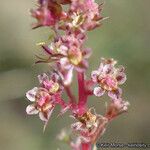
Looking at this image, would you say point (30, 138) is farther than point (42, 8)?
Yes

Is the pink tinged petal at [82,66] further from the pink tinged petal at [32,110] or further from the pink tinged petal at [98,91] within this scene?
the pink tinged petal at [32,110]

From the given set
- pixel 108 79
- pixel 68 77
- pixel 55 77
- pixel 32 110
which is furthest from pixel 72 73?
pixel 32 110

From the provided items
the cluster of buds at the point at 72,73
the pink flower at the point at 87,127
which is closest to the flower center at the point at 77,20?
the cluster of buds at the point at 72,73

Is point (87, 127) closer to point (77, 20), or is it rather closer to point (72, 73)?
point (72, 73)

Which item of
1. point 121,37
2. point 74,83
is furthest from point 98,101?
point 121,37

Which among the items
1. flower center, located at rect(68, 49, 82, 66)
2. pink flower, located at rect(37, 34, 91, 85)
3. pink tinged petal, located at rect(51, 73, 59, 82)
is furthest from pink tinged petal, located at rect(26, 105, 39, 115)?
flower center, located at rect(68, 49, 82, 66)

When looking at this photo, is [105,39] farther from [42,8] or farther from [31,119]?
[42,8]
